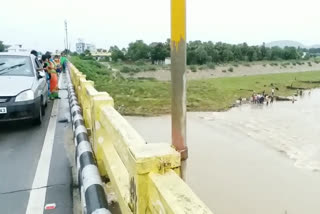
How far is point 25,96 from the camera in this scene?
5.68m

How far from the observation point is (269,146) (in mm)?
21078

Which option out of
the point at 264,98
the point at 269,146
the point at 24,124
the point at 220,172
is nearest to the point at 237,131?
the point at 269,146

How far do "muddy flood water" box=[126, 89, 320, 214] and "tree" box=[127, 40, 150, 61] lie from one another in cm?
4758

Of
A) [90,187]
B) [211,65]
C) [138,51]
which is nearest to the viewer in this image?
[90,187]

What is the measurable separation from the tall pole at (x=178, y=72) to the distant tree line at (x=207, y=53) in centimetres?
6596

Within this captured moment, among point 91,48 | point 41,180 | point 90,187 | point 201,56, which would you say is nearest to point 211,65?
point 201,56

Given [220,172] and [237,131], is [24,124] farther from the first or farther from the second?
[237,131]

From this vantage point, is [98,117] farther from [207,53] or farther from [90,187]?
[207,53]

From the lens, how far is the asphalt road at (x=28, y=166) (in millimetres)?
3223

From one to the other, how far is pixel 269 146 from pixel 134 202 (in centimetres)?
2087

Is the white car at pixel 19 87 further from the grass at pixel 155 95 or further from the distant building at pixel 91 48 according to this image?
the distant building at pixel 91 48

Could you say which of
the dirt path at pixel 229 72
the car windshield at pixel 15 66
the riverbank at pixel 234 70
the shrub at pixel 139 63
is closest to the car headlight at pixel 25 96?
the car windshield at pixel 15 66

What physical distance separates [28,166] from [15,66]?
3.11 meters

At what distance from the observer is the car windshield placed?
637cm
